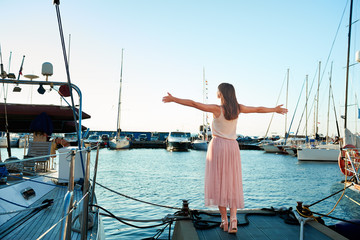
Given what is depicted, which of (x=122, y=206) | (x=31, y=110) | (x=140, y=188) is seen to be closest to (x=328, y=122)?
(x=140, y=188)

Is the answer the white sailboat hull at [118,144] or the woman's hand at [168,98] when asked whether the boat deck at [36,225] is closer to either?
the woman's hand at [168,98]

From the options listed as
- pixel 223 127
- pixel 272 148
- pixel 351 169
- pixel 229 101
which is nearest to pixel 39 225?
pixel 223 127

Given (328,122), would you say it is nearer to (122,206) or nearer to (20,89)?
(122,206)

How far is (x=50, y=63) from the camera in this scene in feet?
20.4

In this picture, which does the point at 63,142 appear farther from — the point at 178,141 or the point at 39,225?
the point at 178,141

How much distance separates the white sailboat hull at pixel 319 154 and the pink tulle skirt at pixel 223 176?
3464cm

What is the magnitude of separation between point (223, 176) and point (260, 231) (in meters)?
1.04

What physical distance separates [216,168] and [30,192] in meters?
3.35

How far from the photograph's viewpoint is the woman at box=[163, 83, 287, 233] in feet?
12.4

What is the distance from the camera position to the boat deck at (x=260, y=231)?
381cm

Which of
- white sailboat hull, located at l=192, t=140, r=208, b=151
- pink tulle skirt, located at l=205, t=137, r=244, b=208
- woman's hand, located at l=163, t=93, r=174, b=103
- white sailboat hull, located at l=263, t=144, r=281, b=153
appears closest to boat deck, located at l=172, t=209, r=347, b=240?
pink tulle skirt, located at l=205, t=137, r=244, b=208

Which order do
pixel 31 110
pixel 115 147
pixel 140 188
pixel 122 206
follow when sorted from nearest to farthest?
pixel 31 110
pixel 122 206
pixel 140 188
pixel 115 147

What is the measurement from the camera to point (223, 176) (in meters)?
3.77

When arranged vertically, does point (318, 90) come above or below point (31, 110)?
above
